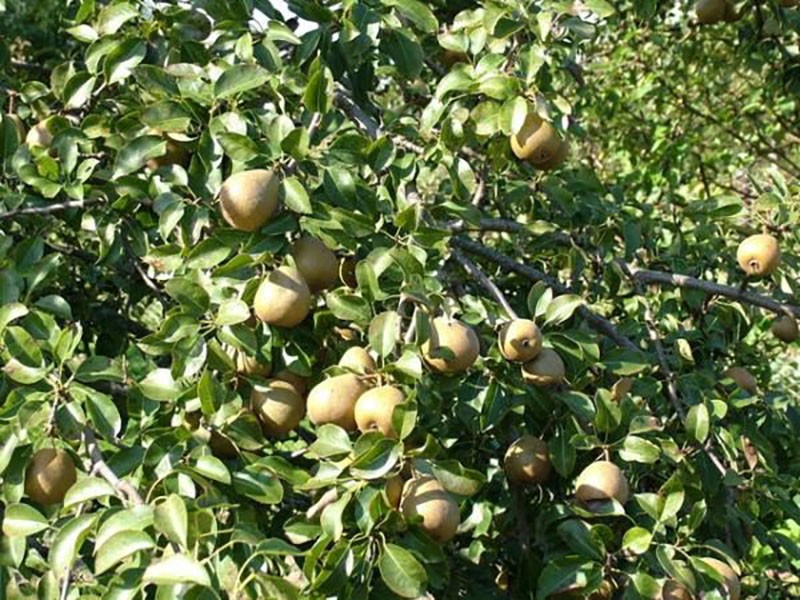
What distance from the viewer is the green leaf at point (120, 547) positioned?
1.01 metres

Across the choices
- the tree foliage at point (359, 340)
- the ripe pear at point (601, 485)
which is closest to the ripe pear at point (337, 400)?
the tree foliage at point (359, 340)

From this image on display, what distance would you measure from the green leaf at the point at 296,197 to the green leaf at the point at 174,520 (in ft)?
1.25

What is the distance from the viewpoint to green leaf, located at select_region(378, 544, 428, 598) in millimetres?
1059

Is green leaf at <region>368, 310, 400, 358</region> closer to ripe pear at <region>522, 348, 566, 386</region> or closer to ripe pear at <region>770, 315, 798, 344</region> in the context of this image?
ripe pear at <region>522, 348, 566, 386</region>

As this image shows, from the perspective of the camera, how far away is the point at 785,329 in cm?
180

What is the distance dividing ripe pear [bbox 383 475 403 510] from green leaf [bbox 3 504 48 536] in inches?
13.7

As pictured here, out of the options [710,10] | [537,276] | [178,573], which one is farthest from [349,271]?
[710,10]

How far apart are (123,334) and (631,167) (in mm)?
2826

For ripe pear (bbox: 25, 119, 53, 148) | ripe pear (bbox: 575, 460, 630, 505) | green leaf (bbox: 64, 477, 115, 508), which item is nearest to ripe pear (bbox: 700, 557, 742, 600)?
ripe pear (bbox: 575, 460, 630, 505)

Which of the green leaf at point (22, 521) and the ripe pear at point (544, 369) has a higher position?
the green leaf at point (22, 521)

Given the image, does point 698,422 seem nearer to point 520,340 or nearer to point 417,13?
point 520,340

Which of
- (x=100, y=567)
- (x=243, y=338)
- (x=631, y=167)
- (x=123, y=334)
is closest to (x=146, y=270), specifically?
(x=123, y=334)

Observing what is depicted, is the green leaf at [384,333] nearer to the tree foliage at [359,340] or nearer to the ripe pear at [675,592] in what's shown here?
the tree foliage at [359,340]

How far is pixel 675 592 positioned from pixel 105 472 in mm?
633
